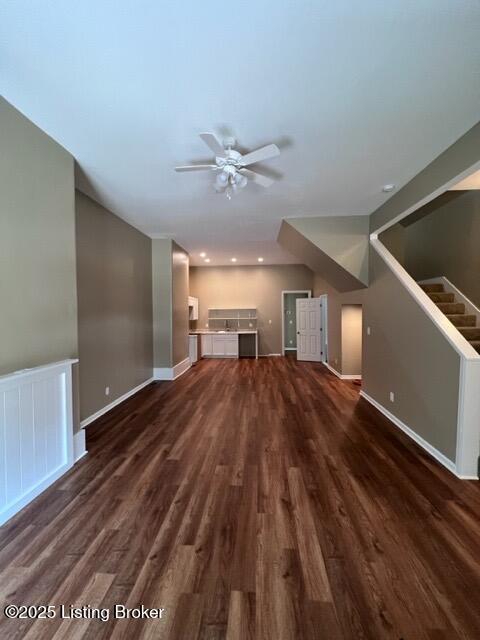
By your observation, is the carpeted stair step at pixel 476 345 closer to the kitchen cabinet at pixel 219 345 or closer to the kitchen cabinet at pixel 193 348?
the kitchen cabinet at pixel 193 348

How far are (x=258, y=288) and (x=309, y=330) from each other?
2240mm

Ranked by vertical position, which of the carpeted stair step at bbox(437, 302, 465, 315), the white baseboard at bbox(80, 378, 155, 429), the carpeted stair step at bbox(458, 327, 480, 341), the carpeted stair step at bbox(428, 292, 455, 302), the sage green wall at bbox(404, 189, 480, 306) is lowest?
the white baseboard at bbox(80, 378, 155, 429)

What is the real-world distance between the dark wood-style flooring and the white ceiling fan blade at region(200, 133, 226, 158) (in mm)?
2658

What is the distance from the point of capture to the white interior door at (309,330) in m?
7.93

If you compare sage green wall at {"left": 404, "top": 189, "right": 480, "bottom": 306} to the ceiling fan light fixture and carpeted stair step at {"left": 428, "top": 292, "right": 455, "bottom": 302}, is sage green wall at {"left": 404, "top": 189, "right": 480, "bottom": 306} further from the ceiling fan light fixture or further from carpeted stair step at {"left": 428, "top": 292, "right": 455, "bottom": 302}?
the ceiling fan light fixture

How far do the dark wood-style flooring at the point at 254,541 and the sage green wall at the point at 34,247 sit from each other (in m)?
1.19

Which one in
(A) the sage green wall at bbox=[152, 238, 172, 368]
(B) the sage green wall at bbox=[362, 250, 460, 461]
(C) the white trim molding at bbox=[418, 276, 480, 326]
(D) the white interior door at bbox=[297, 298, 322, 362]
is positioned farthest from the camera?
(D) the white interior door at bbox=[297, 298, 322, 362]

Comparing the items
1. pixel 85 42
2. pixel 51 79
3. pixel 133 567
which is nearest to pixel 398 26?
pixel 85 42

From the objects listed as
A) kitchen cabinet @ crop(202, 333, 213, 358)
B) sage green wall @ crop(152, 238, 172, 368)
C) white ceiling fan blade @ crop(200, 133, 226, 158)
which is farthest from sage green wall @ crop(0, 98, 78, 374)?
kitchen cabinet @ crop(202, 333, 213, 358)

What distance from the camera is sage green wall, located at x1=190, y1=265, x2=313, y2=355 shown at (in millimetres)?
9062

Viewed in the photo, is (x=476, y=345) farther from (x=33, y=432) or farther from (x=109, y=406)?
(x=109, y=406)

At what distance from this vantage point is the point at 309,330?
26.5 ft

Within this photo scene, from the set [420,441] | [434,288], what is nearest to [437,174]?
[434,288]

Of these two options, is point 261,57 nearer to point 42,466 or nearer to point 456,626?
point 456,626
